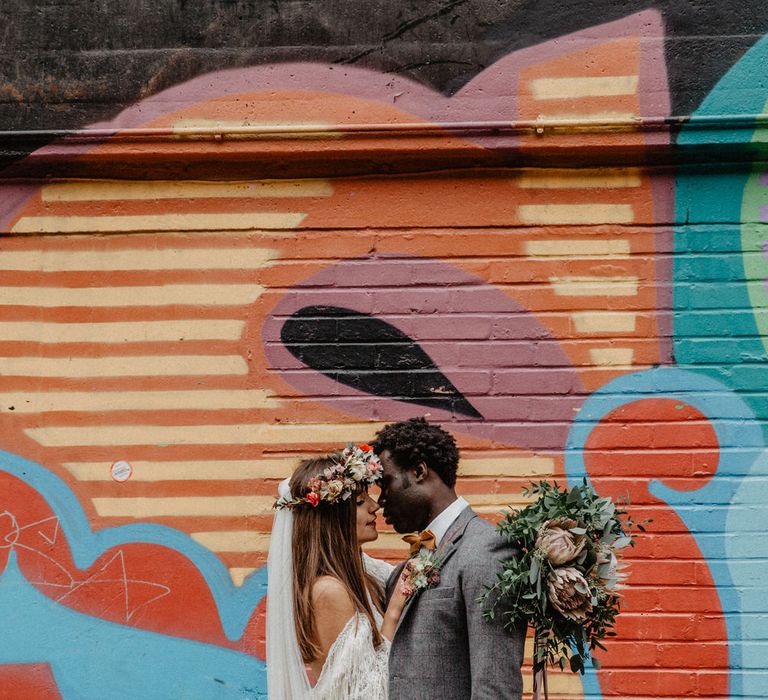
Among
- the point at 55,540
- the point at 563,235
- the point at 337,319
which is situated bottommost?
the point at 55,540

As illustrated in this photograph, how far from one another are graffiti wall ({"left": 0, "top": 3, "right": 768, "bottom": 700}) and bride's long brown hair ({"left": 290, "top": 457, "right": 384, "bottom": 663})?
36.1 inches

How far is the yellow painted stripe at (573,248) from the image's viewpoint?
14.5ft

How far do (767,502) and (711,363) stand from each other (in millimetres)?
675

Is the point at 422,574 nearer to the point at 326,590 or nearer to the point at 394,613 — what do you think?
the point at 394,613

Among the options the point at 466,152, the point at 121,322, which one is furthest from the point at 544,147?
the point at 121,322

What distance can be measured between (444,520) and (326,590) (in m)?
0.49

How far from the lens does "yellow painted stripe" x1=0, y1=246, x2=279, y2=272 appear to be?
4.51 metres

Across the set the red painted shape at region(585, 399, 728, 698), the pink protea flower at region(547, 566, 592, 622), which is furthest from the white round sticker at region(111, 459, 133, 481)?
the pink protea flower at region(547, 566, 592, 622)

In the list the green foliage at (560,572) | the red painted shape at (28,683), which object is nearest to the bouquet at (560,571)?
the green foliage at (560,572)

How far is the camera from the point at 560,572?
2.94 metres

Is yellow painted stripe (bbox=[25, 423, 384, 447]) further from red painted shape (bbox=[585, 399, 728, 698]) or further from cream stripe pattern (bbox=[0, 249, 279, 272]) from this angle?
red painted shape (bbox=[585, 399, 728, 698])

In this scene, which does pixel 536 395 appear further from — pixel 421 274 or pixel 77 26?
pixel 77 26

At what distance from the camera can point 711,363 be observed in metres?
4.32

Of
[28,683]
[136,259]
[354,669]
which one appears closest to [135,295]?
[136,259]
